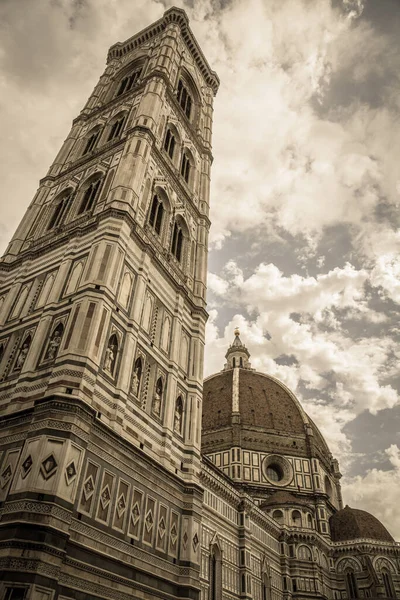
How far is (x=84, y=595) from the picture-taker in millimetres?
10344

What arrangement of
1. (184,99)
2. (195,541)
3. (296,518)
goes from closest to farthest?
(195,541) → (184,99) → (296,518)

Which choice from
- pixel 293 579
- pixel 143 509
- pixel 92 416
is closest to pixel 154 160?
pixel 92 416

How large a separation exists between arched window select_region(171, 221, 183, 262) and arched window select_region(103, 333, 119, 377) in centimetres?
767

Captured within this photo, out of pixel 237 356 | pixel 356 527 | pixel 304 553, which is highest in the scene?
pixel 237 356

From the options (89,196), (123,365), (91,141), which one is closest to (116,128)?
(91,141)

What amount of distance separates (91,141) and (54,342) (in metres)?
15.1

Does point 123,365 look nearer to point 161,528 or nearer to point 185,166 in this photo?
point 161,528

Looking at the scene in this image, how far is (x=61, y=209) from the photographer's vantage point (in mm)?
21500

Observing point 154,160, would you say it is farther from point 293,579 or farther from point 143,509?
point 293,579

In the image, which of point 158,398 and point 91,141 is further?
point 91,141

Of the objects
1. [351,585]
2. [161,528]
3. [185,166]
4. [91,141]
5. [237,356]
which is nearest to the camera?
[161,528]

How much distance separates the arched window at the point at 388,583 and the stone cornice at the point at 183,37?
42452 millimetres

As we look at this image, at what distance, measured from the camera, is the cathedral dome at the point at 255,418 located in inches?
2137

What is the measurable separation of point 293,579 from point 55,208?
1297 inches
